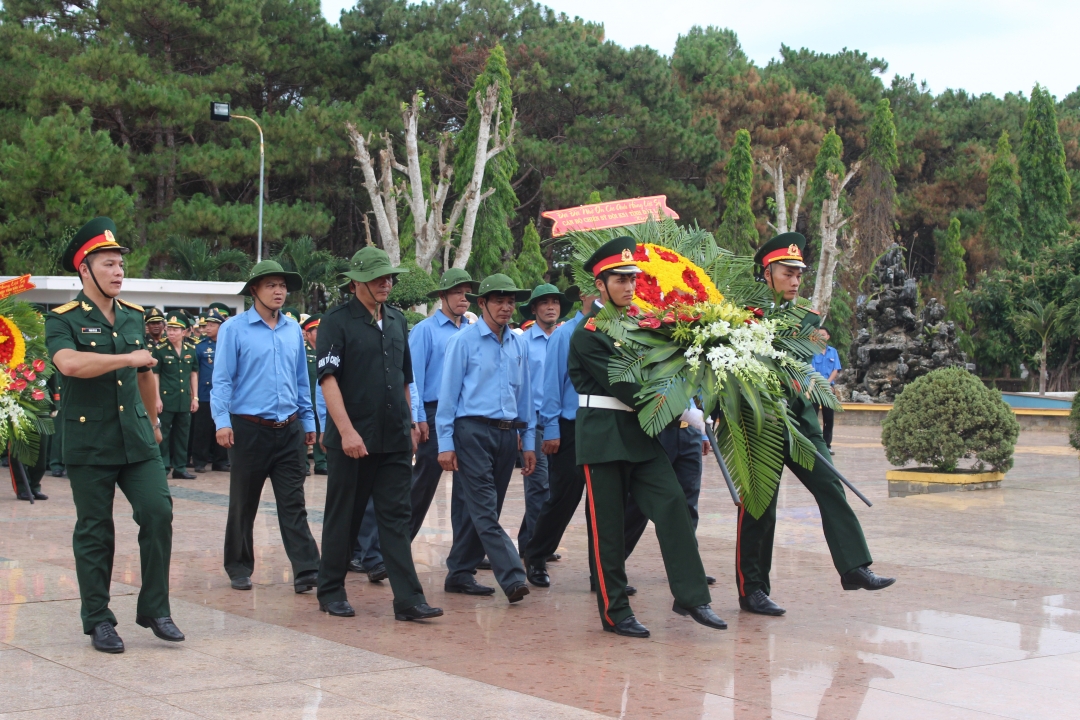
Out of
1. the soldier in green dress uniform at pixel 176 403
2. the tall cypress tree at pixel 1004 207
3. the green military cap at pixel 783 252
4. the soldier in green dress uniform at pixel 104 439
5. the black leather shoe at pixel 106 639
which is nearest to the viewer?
the black leather shoe at pixel 106 639

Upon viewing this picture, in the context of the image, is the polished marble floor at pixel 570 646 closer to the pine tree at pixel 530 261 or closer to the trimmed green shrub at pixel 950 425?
the trimmed green shrub at pixel 950 425

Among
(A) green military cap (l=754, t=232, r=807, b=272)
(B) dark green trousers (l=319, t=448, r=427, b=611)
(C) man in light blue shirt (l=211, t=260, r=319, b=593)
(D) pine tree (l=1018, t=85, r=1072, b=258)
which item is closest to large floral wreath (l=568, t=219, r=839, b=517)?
(A) green military cap (l=754, t=232, r=807, b=272)

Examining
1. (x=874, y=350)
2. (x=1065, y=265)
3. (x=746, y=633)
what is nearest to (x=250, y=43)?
(x=874, y=350)

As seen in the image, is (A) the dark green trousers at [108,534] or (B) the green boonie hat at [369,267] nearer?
(A) the dark green trousers at [108,534]

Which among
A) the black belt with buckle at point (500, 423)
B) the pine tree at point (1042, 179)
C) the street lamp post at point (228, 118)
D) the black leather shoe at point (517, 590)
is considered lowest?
the black leather shoe at point (517, 590)

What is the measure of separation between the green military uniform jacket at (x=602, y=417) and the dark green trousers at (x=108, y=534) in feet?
6.81

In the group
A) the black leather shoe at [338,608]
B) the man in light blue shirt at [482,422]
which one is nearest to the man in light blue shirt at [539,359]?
the man in light blue shirt at [482,422]

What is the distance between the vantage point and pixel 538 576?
7383 millimetres

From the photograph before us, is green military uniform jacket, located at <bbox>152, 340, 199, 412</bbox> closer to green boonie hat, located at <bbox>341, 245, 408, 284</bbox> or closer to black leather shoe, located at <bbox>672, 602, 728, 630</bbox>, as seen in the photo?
green boonie hat, located at <bbox>341, 245, 408, 284</bbox>

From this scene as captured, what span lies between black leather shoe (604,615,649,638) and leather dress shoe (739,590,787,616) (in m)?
0.80

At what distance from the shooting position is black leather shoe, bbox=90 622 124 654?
213 inches

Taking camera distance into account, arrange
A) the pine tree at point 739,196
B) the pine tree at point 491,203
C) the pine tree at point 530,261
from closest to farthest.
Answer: the pine tree at point 491,203, the pine tree at point 530,261, the pine tree at point 739,196

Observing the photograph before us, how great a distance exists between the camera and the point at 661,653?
5617mm

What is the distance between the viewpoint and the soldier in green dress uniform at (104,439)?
218 inches
